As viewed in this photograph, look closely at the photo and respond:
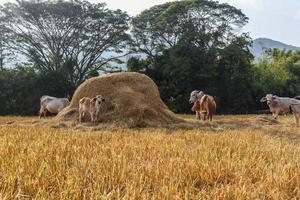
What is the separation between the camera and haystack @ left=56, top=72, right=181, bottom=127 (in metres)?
12.8

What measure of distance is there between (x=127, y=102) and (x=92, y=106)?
1.07 m

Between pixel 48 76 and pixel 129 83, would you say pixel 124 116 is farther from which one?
pixel 48 76

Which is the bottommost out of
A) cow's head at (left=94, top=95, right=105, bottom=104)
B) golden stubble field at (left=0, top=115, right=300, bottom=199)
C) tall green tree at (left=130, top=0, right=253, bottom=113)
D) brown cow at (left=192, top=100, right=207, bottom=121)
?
golden stubble field at (left=0, top=115, right=300, bottom=199)

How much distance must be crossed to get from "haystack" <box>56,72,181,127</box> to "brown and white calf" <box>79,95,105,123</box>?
26cm

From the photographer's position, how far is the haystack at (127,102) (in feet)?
42.0

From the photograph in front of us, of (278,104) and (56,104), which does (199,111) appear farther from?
(56,104)

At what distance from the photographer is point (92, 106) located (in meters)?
13.3

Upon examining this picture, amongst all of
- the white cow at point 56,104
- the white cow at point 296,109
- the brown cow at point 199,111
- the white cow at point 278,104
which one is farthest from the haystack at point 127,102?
the white cow at point 278,104

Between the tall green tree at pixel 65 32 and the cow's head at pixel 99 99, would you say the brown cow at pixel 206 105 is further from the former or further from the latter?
the tall green tree at pixel 65 32

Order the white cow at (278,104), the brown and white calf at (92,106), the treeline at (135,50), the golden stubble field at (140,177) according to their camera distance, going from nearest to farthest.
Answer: the golden stubble field at (140,177), the brown and white calf at (92,106), the white cow at (278,104), the treeline at (135,50)

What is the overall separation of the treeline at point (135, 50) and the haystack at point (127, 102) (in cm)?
1659

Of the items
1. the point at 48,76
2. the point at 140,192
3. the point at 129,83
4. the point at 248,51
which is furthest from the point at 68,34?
the point at 140,192

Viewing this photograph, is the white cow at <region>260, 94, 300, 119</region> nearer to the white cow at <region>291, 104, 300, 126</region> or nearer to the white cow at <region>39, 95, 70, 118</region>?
the white cow at <region>291, 104, 300, 126</region>

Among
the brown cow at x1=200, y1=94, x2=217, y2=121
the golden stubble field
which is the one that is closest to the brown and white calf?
the brown cow at x1=200, y1=94, x2=217, y2=121
